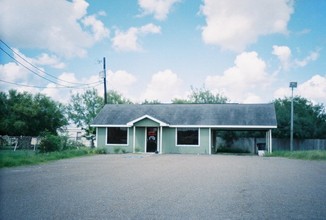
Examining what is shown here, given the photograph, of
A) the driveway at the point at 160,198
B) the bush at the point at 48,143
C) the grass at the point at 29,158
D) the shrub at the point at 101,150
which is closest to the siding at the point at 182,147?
the shrub at the point at 101,150

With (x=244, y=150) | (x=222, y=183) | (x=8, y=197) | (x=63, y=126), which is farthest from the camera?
(x=63, y=126)

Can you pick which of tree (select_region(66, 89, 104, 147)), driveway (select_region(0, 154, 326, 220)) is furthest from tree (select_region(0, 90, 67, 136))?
driveway (select_region(0, 154, 326, 220))

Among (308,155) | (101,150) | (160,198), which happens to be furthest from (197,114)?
(160,198)

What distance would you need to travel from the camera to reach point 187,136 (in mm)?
25391

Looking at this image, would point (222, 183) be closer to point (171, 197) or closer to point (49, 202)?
point (171, 197)

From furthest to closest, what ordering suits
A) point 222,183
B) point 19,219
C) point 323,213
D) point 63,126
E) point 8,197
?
1. point 63,126
2. point 222,183
3. point 8,197
4. point 323,213
5. point 19,219

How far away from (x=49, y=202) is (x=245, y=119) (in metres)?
20.9

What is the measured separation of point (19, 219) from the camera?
498 centimetres

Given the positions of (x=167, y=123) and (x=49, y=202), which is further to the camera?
(x=167, y=123)

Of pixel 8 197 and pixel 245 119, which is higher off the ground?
pixel 245 119

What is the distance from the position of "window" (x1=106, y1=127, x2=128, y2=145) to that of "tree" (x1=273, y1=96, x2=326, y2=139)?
1543 centimetres

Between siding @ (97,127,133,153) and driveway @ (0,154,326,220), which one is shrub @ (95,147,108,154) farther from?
driveway @ (0,154,326,220)

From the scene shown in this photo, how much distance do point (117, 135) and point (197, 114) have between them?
7239 mm

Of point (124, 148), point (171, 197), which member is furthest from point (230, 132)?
point (171, 197)
